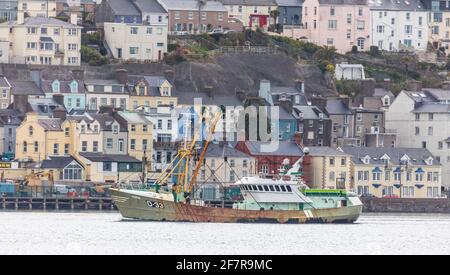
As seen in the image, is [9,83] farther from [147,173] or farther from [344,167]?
[344,167]

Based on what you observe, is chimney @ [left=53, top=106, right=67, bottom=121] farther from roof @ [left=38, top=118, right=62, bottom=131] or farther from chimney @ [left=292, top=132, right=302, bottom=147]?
chimney @ [left=292, top=132, right=302, bottom=147]

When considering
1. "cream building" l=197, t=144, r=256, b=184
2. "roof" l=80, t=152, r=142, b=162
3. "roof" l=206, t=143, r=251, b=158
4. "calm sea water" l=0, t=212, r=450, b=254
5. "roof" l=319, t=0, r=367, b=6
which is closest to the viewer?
"calm sea water" l=0, t=212, r=450, b=254

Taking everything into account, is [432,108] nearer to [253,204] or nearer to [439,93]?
[439,93]

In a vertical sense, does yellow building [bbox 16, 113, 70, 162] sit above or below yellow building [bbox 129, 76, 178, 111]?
below

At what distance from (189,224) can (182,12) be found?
5276cm

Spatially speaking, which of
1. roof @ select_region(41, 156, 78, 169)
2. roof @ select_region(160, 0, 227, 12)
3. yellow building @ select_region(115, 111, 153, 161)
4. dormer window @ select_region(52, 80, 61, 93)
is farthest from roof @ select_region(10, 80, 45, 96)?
roof @ select_region(160, 0, 227, 12)

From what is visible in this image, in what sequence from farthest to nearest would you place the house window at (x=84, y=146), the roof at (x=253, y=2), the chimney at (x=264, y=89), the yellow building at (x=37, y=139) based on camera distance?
1. the roof at (x=253, y=2)
2. the chimney at (x=264, y=89)
3. the house window at (x=84, y=146)
4. the yellow building at (x=37, y=139)

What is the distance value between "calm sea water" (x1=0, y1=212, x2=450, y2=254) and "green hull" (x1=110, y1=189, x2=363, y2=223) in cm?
113

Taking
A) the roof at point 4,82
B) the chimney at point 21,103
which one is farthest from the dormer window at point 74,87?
the chimney at point 21,103

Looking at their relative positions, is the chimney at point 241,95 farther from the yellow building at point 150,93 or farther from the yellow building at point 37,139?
the yellow building at point 37,139

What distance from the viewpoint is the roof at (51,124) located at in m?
121

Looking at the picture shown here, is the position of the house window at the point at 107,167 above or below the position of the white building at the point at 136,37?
below

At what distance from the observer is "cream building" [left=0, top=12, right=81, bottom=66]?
138875 mm

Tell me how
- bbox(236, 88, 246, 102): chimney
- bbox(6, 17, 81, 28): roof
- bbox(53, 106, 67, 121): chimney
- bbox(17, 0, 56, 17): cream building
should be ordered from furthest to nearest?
bbox(17, 0, 56, 17): cream building
bbox(6, 17, 81, 28): roof
bbox(236, 88, 246, 102): chimney
bbox(53, 106, 67, 121): chimney
